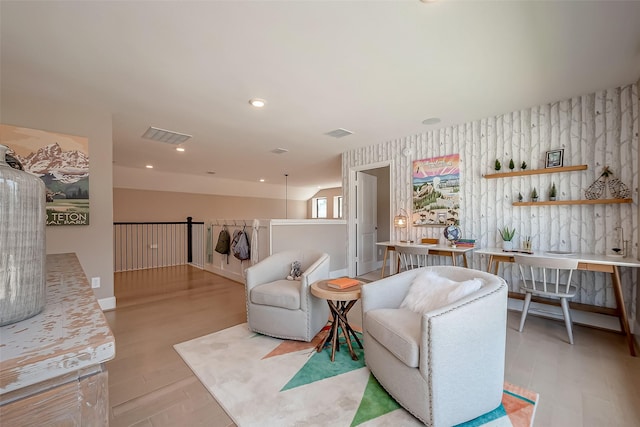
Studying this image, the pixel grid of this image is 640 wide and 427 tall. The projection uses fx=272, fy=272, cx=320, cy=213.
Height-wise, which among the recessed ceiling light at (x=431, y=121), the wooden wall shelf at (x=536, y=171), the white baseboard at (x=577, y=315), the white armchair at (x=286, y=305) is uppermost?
the recessed ceiling light at (x=431, y=121)

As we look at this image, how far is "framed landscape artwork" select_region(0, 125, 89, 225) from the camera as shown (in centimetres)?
277

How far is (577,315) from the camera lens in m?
2.99

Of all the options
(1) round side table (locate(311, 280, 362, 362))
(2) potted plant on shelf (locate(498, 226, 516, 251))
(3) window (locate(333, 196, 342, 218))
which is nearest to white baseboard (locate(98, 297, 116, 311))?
(1) round side table (locate(311, 280, 362, 362))

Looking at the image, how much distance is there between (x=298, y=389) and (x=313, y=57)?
249 cm

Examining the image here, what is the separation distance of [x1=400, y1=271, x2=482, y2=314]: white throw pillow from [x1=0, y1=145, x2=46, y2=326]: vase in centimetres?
187

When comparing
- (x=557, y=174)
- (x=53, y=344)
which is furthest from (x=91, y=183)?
(x=557, y=174)

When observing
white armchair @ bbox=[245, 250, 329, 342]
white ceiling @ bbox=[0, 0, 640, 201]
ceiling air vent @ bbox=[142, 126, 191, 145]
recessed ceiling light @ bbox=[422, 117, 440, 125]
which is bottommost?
white armchair @ bbox=[245, 250, 329, 342]

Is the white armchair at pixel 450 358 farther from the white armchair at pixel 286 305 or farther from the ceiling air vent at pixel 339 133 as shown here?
the ceiling air vent at pixel 339 133

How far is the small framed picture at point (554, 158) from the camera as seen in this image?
3088mm

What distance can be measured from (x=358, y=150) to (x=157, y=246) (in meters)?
5.86

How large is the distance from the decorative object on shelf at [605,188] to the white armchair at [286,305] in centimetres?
293

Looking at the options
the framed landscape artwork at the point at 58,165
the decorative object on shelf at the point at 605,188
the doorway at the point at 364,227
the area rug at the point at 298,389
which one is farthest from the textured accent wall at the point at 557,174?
the framed landscape artwork at the point at 58,165

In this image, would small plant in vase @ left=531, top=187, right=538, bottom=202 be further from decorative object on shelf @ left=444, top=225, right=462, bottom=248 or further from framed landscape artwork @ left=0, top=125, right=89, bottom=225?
framed landscape artwork @ left=0, top=125, right=89, bottom=225

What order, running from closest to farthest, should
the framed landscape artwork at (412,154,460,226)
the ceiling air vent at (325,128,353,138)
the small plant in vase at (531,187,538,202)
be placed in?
the small plant in vase at (531,187,538,202)
the framed landscape artwork at (412,154,460,226)
the ceiling air vent at (325,128,353,138)
